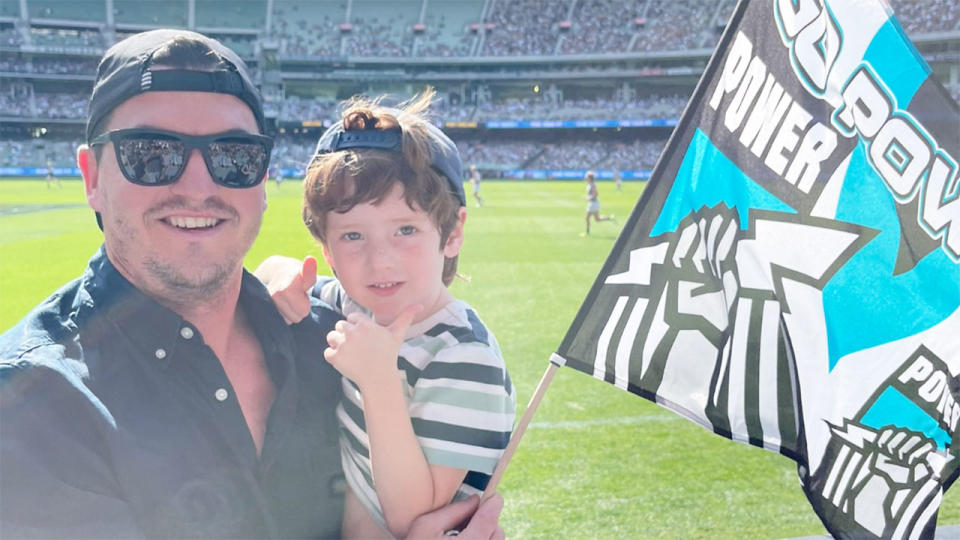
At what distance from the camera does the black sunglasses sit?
2006 mm

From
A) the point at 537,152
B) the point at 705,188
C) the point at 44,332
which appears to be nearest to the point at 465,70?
the point at 537,152

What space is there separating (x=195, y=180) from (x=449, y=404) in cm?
92

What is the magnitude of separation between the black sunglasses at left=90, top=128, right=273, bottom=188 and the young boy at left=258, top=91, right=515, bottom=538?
0.21 metres

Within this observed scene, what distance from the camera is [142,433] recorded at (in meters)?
1.79

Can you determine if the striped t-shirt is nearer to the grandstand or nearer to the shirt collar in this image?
the shirt collar

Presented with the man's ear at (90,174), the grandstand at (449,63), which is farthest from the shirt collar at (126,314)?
the grandstand at (449,63)

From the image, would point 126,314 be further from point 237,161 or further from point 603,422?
point 603,422

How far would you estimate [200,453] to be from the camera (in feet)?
6.09

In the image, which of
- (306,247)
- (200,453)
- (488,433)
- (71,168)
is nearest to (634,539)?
(488,433)

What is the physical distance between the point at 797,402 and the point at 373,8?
68738 millimetres

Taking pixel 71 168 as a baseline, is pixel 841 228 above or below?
above

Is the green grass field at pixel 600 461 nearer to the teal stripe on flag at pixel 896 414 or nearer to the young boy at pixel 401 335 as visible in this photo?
the young boy at pixel 401 335

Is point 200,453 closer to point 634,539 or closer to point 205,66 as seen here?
point 205,66

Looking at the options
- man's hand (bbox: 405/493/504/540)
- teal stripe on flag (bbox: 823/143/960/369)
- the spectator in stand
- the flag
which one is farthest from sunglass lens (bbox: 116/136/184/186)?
the spectator in stand
